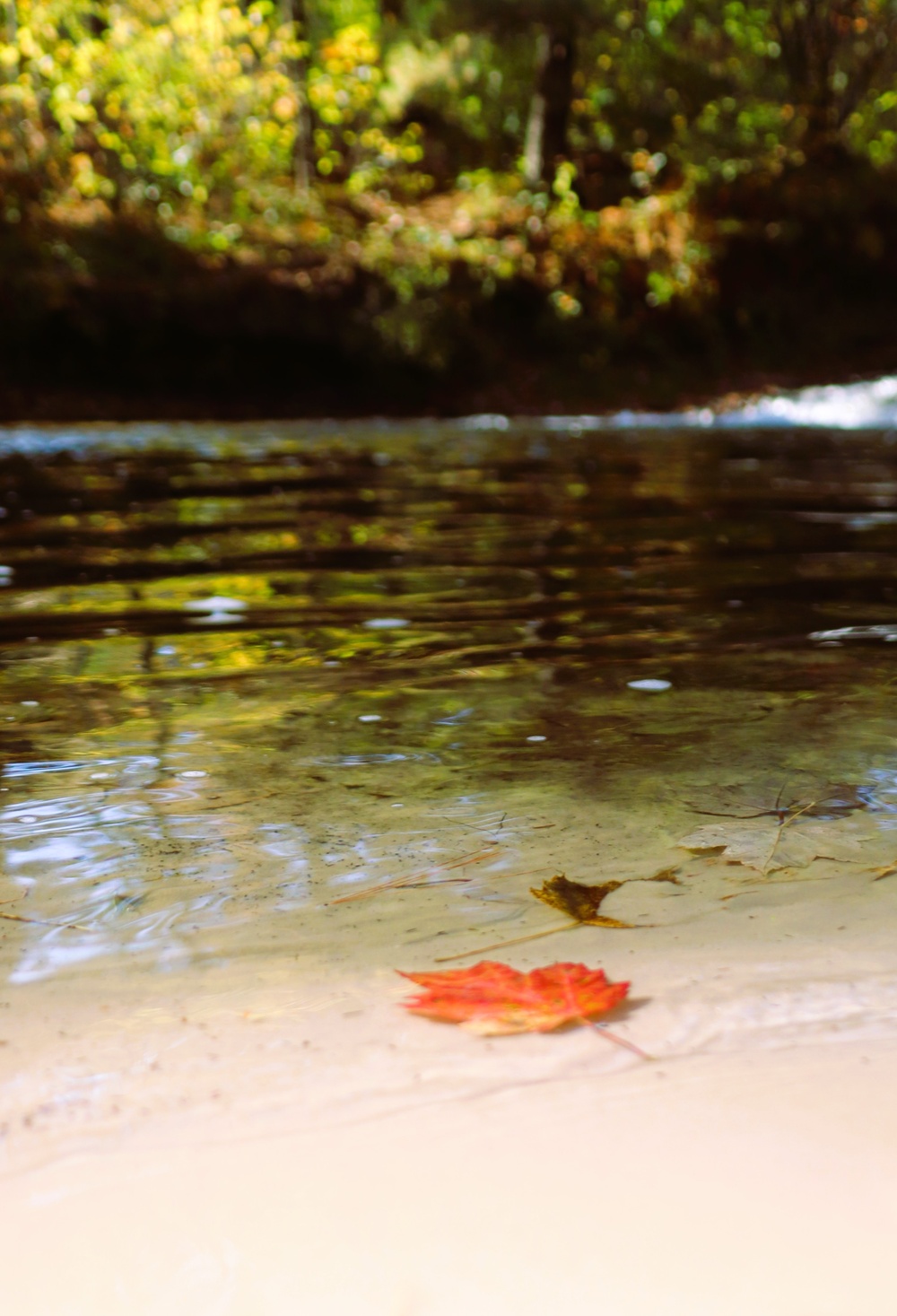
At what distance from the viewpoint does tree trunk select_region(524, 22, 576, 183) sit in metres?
19.1

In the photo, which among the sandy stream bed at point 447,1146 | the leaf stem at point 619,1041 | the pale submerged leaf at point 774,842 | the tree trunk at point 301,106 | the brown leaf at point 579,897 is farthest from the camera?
the tree trunk at point 301,106

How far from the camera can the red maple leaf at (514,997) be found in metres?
1.59

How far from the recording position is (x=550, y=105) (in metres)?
19.6

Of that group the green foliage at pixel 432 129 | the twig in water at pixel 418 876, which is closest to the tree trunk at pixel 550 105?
the green foliage at pixel 432 129

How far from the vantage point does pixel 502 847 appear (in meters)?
2.20

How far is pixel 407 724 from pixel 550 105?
62.9ft

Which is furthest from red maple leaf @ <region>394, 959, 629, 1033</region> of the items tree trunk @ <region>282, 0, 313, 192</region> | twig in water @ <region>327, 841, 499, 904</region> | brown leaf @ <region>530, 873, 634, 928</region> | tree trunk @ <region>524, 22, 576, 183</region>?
tree trunk @ <region>524, 22, 576, 183</region>

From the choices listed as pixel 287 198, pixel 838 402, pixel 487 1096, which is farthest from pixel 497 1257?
pixel 287 198

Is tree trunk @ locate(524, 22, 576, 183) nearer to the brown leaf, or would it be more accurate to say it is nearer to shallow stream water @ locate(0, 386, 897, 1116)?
shallow stream water @ locate(0, 386, 897, 1116)

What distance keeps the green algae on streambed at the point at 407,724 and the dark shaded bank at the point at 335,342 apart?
10342 millimetres

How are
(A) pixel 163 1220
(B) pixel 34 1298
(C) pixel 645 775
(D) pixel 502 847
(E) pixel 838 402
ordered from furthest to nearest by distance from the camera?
(E) pixel 838 402 < (C) pixel 645 775 < (D) pixel 502 847 < (A) pixel 163 1220 < (B) pixel 34 1298

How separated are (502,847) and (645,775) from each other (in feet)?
1.67

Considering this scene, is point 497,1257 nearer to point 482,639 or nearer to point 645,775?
→ point 645,775

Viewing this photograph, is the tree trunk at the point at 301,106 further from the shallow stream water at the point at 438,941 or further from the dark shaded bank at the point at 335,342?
the shallow stream water at the point at 438,941
